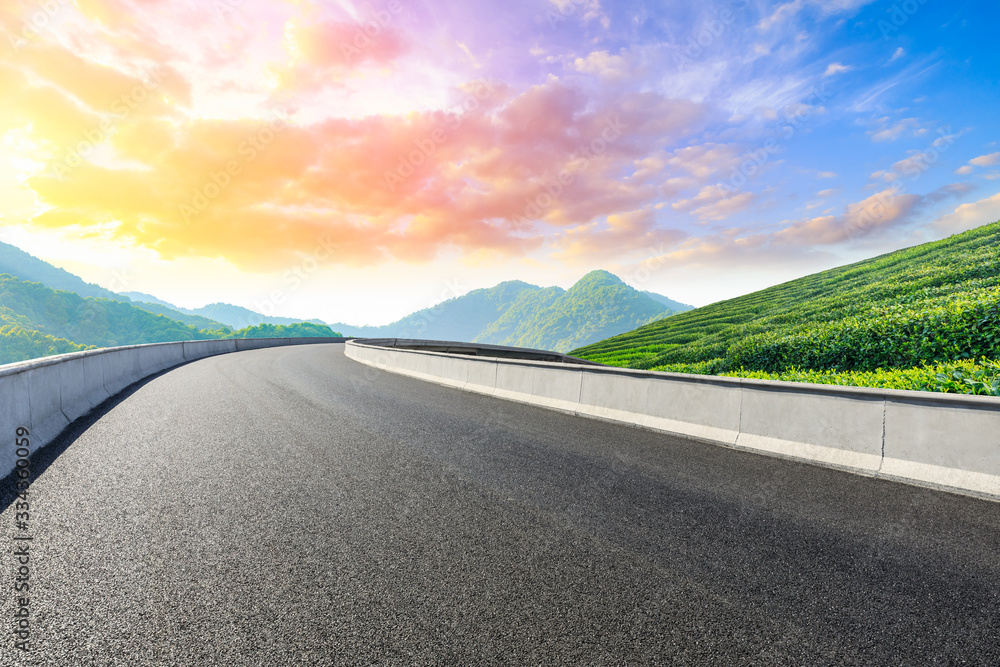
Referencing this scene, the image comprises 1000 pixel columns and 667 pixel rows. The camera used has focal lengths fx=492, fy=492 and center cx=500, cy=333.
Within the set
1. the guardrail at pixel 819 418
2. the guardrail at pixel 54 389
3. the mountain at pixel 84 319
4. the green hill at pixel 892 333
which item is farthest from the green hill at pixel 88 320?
the guardrail at pixel 819 418

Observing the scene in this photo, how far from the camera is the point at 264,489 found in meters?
5.07

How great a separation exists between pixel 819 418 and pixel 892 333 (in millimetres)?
10259

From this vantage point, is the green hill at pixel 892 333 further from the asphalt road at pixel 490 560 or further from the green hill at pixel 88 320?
the green hill at pixel 88 320

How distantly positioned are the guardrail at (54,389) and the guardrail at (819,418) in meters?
8.38

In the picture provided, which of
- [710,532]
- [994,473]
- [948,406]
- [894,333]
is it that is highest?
[894,333]

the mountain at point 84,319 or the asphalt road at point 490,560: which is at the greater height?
the mountain at point 84,319

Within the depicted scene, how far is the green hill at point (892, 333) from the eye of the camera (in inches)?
456

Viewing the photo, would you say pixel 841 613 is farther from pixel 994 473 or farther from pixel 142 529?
pixel 142 529

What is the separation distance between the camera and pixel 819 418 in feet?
20.7

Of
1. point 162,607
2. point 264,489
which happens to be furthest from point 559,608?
point 264,489

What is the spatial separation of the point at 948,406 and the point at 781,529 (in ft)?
9.37

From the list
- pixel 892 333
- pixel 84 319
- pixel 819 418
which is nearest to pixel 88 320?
pixel 84 319

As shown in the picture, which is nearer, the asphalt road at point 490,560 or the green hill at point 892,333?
the asphalt road at point 490,560

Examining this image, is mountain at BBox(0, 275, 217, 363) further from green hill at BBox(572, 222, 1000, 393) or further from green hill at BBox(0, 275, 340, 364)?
green hill at BBox(572, 222, 1000, 393)
